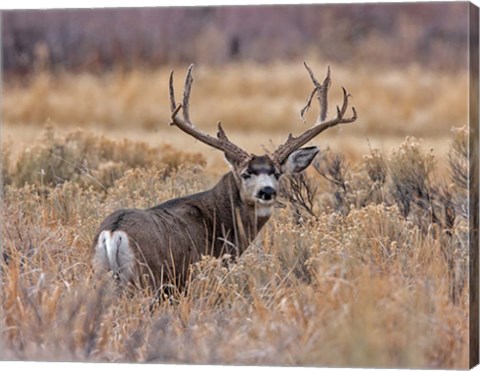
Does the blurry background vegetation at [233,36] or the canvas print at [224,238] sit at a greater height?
the blurry background vegetation at [233,36]

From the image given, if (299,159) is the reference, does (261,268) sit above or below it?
below

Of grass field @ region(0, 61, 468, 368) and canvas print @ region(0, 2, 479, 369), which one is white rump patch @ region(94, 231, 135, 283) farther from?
grass field @ region(0, 61, 468, 368)

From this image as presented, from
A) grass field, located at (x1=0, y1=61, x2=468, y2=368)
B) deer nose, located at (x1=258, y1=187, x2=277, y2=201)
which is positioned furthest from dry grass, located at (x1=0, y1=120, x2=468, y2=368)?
deer nose, located at (x1=258, y1=187, x2=277, y2=201)

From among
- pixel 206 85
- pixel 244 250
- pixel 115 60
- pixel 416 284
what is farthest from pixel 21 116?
pixel 416 284

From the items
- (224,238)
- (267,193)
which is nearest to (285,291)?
(267,193)

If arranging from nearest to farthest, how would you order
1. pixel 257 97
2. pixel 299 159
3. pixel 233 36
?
pixel 299 159, pixel 233 36, pixel 257 97

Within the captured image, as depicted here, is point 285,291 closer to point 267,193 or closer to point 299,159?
point 267,193

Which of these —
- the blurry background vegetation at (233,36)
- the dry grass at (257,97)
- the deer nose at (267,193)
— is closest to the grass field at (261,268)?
the deer nose at (267,193)

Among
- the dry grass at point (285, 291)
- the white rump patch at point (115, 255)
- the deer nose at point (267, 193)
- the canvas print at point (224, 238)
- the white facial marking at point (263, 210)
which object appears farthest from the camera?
Result: the white facial marking at point (263, 210)

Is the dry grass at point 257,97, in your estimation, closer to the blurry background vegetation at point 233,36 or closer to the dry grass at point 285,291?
the blurry background vegetation at point 233,36

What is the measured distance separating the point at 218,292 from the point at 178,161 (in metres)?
4.87

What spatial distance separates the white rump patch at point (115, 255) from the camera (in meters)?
12.4

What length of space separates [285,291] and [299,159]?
141 centimetres

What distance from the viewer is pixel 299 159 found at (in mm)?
13641
